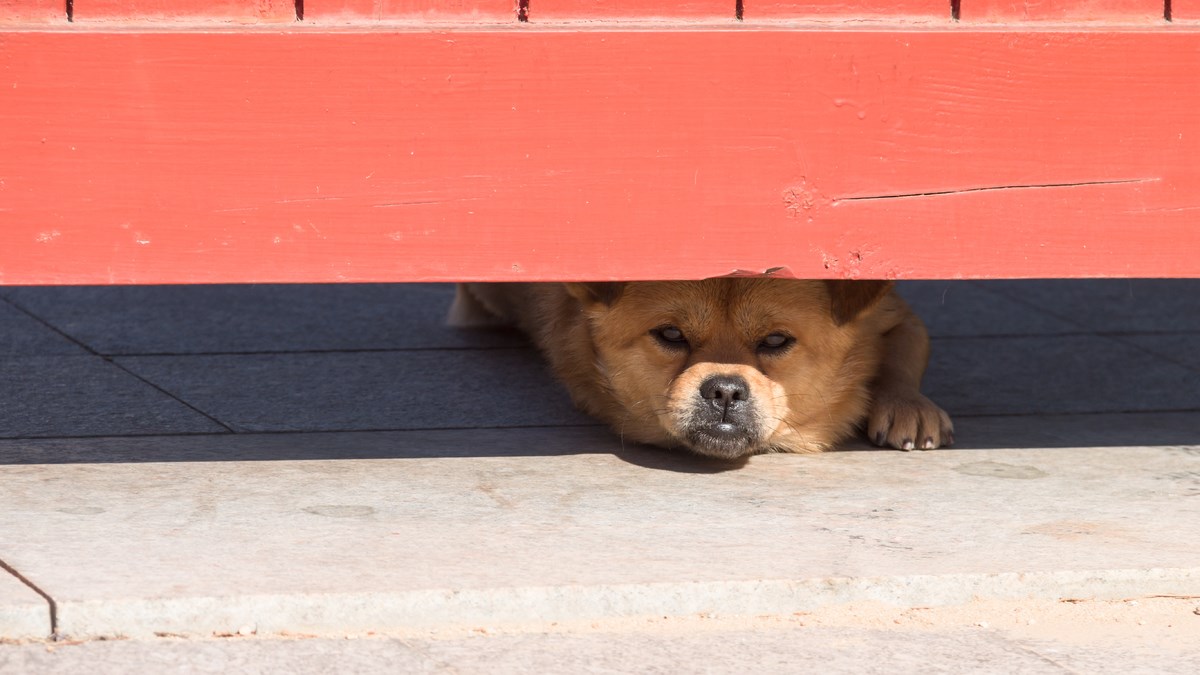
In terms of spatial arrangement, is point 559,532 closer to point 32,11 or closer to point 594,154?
point 594,154

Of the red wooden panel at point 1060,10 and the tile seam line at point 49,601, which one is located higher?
the red wooden panel at point 1060,10

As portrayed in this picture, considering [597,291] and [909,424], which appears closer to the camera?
[909,424]

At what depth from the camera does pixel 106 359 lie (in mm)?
5934

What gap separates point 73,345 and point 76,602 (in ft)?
9.78

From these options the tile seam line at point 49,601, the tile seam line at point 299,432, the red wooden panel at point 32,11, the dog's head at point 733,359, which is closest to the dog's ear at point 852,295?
the dog's head at point 733,359

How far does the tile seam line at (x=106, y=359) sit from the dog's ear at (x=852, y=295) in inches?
80.8

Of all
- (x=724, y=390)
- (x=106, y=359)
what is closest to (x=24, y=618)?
(x=724, y=390)

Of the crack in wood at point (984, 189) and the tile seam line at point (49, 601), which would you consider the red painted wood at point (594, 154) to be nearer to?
the crack in wood at point (984, 189)

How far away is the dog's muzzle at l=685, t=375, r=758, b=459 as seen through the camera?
189 inches

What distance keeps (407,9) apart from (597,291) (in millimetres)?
1468

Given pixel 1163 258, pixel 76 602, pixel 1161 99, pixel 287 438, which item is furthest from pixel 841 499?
pixel 76 602

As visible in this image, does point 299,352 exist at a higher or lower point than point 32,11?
lower

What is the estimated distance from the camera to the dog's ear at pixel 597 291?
521 centimetres

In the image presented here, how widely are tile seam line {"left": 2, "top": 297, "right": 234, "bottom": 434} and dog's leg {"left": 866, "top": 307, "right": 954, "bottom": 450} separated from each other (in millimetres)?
2178
